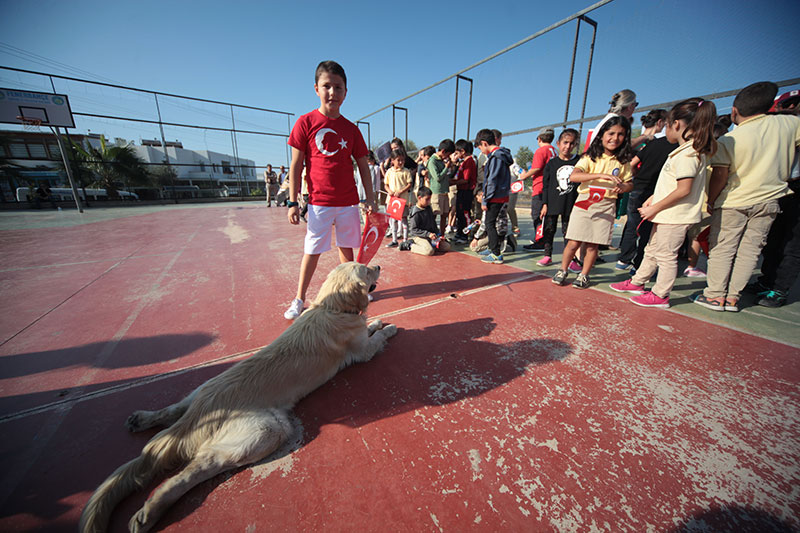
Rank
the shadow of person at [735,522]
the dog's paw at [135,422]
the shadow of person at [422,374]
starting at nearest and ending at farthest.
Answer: the shadow of person at [735,522]
the dog's paw at [135,422]
the shadow of person at [422,374]

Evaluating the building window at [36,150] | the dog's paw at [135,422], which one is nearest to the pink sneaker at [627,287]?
the dog's paw at [135,422]

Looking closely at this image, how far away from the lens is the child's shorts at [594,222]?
3.22m

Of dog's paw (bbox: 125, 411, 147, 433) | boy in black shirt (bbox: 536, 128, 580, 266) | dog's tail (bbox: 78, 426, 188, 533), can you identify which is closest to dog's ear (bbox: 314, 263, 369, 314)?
dog's tail (bbox: 78, 426, 188, 533)

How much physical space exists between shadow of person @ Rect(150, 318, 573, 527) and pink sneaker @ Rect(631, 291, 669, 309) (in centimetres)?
154

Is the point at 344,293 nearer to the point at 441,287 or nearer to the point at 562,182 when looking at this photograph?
the point at 441,287

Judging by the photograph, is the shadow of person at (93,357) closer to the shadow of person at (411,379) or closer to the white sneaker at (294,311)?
the white sneaker at (294,311)

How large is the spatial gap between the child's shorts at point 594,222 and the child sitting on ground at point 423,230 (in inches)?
97.1

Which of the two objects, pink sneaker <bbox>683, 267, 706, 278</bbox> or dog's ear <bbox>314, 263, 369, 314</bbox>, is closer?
dog's ear <bbox>314, 263, 369, 314</bbox>

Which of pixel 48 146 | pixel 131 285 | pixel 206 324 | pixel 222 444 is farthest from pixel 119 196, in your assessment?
pixel 222 444

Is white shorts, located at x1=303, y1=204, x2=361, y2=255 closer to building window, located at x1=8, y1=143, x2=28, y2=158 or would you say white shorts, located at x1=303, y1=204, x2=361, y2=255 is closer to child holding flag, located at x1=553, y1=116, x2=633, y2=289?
child holding flag, located at x1=553, y1=116, x2=633, y2=289

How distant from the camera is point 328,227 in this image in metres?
2.89

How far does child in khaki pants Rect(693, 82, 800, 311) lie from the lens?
2596mm

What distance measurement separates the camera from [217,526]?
1158 millimetres

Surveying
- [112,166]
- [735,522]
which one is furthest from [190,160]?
[735,522]
